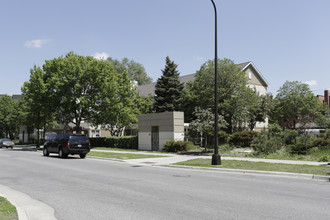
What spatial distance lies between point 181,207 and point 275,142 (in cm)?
1698

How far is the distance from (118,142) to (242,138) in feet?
53.8

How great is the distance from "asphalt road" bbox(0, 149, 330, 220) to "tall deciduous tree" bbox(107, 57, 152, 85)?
7236cm

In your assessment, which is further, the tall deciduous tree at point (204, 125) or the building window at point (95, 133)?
the building window at point (95, 133)

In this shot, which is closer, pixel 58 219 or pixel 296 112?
pixel 58 219

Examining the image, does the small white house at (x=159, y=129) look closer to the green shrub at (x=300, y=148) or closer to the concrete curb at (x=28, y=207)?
the green shrub at (x=300, y=148)

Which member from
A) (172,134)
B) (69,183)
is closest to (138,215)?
(69,183)

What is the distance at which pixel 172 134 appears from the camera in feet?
98.0

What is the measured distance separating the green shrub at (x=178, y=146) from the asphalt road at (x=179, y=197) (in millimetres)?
15320

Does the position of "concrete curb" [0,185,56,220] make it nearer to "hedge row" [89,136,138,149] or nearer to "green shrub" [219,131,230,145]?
"green shrub" [219,131,230,145]

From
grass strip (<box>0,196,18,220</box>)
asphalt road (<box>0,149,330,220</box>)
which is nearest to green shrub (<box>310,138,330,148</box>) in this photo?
asphalt road (<box>0,149,330,220</box>)

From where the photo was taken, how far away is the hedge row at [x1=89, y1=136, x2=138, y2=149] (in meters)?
35.2

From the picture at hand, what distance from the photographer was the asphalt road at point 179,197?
22.4 ft

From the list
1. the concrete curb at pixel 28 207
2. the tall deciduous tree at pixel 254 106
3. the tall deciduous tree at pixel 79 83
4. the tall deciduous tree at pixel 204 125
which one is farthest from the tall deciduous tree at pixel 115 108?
the concrete curb at pixel 28 207

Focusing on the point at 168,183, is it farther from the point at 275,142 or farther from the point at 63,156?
the point at 63,156
